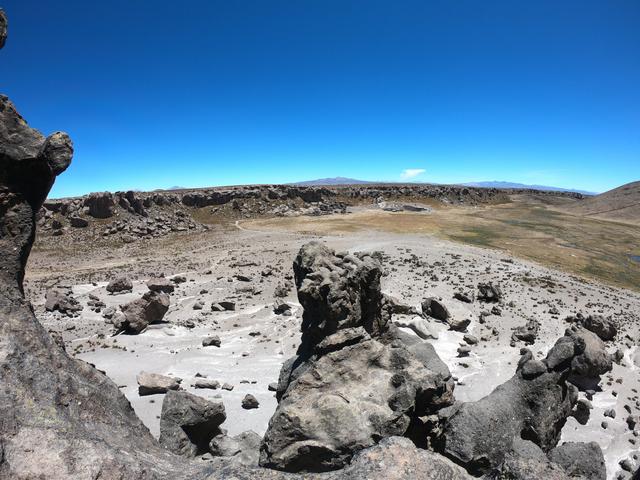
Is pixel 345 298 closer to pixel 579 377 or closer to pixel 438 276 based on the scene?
pixel 579 377

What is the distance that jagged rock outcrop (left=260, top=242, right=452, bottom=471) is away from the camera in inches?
341

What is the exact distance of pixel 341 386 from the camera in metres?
10.2

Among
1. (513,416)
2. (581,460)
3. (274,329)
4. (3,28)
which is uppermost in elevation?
(3,28)

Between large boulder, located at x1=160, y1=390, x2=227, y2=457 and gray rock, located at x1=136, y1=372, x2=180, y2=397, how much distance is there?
10.3 feet

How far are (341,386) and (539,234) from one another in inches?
2974

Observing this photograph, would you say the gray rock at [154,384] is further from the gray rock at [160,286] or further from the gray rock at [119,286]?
the gray rock at [119,286]

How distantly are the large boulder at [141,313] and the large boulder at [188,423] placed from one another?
37.7 feet

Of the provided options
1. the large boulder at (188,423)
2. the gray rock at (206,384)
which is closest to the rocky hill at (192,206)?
the gray rock at (206,384)

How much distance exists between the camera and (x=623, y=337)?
24.8 m

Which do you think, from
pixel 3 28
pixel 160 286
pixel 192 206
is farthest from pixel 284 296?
pixel 192 206

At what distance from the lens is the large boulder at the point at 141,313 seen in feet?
72.4

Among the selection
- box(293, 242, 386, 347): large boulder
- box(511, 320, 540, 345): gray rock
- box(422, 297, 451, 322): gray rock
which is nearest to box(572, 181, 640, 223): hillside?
box(511, 320, 540, 345): gray rock

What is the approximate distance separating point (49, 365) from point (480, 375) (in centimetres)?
1752

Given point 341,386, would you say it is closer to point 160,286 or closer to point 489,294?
point 489,294
